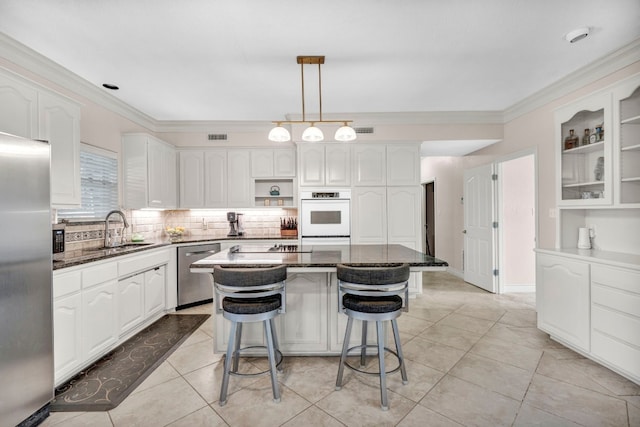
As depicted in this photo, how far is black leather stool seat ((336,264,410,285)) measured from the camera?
1.87 meters

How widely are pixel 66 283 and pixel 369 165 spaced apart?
3.66 metres

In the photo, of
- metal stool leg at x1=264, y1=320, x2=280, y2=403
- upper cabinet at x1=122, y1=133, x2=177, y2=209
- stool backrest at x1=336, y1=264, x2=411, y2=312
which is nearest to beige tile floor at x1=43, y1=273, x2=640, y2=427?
metal stool leg at x1=264, y1=320, x2=280, y2=403

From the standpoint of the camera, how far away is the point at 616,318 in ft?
7.24

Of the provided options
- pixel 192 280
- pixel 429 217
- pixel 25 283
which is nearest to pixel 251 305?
pixel 25 283

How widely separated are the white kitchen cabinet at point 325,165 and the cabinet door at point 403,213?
28.7 inches

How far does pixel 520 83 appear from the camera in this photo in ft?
10.9

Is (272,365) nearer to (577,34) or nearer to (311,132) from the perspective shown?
(311,132)

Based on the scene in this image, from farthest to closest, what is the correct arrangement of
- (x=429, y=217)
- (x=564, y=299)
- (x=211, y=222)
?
(x=429, y=217)
(x=211, y=222)
(x=564, y=299)

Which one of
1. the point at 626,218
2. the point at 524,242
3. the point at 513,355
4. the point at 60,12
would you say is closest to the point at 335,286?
the point at 513,355

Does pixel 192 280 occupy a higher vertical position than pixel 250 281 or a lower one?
lower

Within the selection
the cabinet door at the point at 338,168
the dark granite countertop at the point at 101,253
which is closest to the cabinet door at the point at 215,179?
the dark granite countertop at the point at 101,253

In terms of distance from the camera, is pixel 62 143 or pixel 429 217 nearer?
pixel 62 143

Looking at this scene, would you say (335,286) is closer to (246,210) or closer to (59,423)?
(59,423)

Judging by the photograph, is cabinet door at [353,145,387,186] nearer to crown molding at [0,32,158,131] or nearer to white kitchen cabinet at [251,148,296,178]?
white kitchen cabinet at [251,148,296,178]
